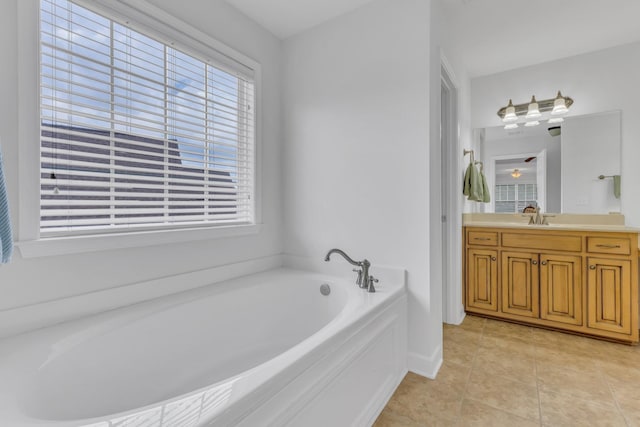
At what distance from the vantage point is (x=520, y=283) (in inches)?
102

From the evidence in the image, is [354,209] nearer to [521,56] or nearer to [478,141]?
[478,141]

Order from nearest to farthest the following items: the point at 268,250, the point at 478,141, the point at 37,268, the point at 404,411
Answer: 1. the point at 37,268
2. the point at 404,411
3. the point at 268,250
4. the point at 478,141

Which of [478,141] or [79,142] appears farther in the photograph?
[478,141]

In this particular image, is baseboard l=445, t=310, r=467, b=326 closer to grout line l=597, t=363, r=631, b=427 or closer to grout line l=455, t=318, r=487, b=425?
grout line l=455, t=318, r=487, b=425

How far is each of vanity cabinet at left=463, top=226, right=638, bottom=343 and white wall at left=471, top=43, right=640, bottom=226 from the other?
596mm

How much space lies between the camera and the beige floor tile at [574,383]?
1.65m

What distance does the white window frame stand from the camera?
119cm

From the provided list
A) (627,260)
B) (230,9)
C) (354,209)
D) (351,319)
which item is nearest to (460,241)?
(627,260)

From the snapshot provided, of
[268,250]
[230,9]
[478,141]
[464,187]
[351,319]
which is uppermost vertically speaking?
[230,9]

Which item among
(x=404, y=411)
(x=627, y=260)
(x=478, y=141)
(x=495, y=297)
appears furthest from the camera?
(x=478, y=141)

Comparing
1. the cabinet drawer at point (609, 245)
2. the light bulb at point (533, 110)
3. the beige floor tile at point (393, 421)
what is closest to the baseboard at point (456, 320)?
the cabinet drawer at point (609, 245)

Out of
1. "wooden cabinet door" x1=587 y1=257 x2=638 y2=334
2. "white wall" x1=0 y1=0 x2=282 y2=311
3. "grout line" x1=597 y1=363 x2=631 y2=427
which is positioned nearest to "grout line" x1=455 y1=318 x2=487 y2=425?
"grout line" x1=597 y1=363 x2=631 y2=427

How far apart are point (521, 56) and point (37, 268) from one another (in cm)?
377

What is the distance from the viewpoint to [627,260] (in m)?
2.18
